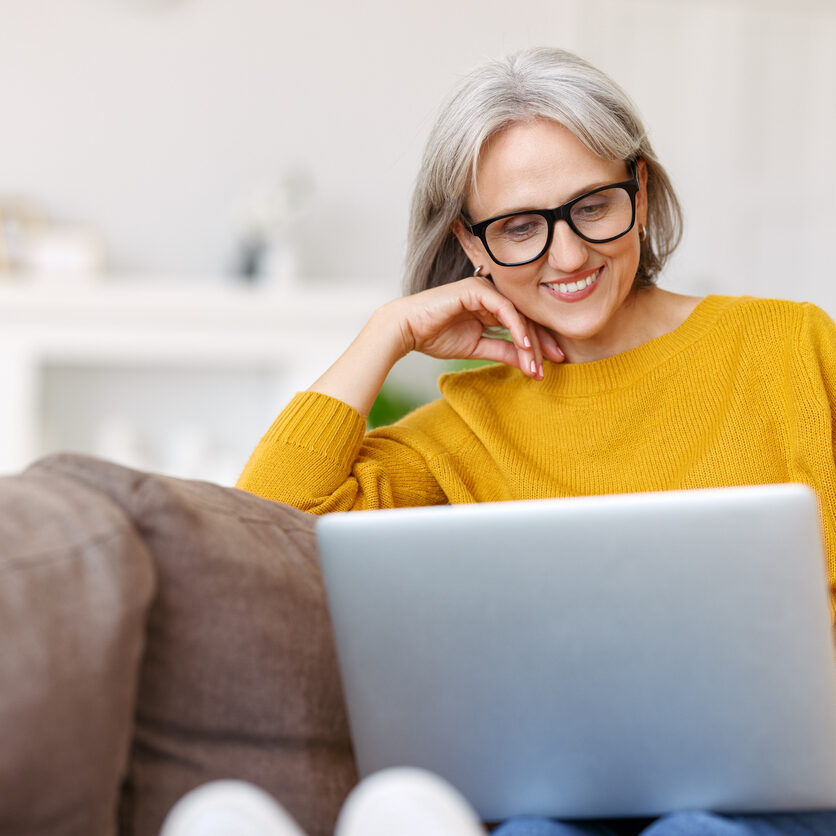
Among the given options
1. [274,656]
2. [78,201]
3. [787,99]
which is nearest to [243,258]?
[78,201]

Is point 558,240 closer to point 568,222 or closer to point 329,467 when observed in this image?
point 568,222

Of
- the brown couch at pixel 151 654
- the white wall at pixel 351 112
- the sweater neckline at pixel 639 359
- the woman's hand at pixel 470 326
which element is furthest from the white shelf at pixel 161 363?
the brown couch at pixel 151 654

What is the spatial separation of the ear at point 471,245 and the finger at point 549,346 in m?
0.13

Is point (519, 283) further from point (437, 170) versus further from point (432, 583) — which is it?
point (432, 583)

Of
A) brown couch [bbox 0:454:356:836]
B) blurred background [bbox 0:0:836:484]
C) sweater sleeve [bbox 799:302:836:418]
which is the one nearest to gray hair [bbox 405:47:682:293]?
sweater sleeve [bbox 799:302:836:418]

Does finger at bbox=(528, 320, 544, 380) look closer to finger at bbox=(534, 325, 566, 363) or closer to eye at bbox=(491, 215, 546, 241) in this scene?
finger at bbox=(534, 325, 566, 363)

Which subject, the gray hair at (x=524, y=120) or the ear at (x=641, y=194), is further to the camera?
the ear at (x=641, y=194)

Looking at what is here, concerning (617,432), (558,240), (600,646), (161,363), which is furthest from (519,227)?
(161,363)

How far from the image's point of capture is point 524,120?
1.41 meters

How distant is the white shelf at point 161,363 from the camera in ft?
12.0

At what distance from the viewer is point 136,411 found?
397cm

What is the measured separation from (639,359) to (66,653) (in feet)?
3.50

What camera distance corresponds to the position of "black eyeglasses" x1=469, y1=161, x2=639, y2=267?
1390mm

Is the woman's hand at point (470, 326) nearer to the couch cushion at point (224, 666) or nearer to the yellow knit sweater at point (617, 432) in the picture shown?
the yellow knit sweater at point (617, 432)
